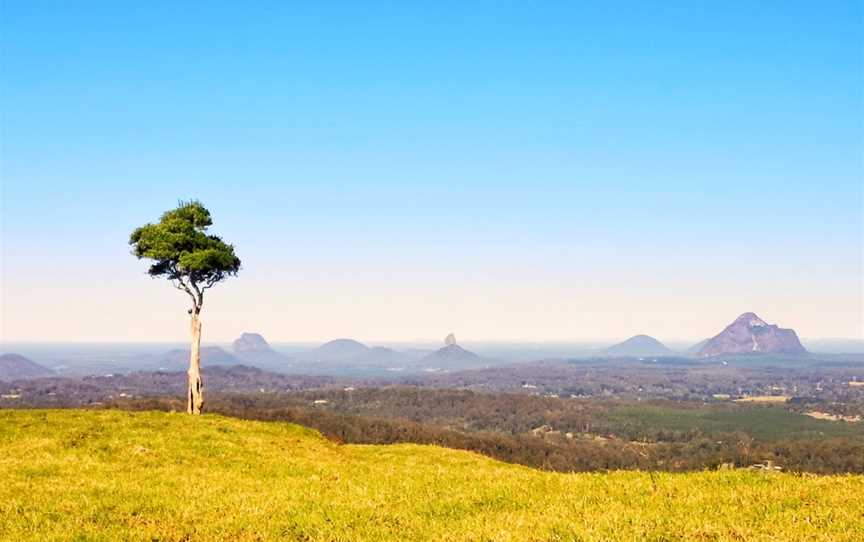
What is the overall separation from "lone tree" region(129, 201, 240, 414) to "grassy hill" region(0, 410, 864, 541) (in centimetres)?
2581

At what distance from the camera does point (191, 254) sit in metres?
48.3

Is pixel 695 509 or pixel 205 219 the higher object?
pixel 205 219

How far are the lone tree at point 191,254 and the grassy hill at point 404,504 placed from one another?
25.8 metres

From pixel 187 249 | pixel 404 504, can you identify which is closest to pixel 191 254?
pixel 187 249

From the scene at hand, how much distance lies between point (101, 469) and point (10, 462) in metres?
3.79

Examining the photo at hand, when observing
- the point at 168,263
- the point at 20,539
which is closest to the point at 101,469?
the point at 20,539

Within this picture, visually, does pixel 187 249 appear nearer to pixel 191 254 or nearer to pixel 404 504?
pixel 191 254

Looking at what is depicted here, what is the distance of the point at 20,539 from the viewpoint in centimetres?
1207

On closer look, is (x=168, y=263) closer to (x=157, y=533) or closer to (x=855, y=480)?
(x=157, y=533)

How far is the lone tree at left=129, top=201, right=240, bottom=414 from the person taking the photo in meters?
48.6

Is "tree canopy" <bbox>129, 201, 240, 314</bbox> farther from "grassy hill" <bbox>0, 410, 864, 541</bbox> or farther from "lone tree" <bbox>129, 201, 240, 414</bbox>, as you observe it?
"grassy hill" <bbox>0, 410, 864, 541</bbox>

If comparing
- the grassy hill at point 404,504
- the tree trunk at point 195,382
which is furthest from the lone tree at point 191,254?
the grassy hill at point 404,504

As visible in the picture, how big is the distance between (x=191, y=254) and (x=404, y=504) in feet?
128

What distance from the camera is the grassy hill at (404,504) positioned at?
1176 centimetres
